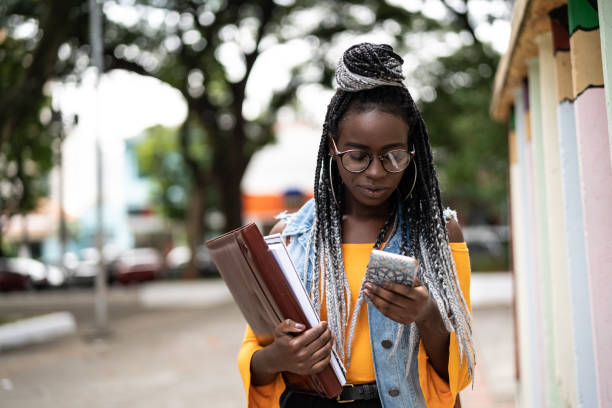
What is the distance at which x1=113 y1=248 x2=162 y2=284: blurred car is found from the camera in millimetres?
24531

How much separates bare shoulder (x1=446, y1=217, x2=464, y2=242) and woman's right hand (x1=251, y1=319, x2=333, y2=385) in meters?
0.48

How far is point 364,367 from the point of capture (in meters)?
1.76

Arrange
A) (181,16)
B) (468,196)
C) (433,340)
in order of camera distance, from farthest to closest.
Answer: (468,196), (181,16), (433,340)

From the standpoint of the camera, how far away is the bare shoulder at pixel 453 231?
1775 millimetres

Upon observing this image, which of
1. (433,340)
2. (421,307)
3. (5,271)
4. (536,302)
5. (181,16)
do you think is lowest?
(5,271)

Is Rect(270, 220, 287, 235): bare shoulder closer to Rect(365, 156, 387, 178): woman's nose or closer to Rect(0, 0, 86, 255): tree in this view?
Rect(365, 156, 387, 178): woman's nose

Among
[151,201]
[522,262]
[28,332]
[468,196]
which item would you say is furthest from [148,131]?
[522,262]

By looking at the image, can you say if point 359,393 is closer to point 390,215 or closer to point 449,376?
point 449,376

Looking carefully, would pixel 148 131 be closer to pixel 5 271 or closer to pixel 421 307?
pixel 5 271

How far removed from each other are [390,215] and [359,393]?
0.54 metres

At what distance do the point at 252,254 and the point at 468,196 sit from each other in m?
28.0

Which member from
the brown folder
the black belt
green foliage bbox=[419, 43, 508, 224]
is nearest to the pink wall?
the black belt

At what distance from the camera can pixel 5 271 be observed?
23.4 m

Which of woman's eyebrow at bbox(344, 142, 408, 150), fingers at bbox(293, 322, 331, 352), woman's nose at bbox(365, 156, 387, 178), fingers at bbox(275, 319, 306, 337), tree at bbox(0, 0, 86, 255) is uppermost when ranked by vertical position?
tree at bbox(0, 0, 86, 255)
